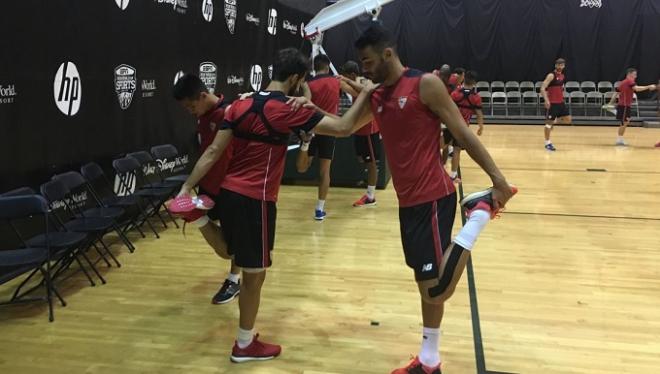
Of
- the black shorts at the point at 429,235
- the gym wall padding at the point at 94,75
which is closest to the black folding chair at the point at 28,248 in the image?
the gym wall padding at the point at 94,75

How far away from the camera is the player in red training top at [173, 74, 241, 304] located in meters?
3.69

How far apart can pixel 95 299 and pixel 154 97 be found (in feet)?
11.4

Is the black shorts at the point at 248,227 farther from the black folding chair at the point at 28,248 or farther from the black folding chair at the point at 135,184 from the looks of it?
the black folding chair at the point at 135,184

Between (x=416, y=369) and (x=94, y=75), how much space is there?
4.58 m

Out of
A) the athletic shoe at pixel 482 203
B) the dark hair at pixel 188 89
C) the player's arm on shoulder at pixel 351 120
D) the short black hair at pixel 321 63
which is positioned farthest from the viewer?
the short black hair at pixel 321 63

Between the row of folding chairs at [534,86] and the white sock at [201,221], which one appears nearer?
the white sock at [201,221]

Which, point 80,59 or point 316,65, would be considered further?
point 316,65

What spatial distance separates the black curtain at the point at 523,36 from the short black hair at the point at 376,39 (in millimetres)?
14958

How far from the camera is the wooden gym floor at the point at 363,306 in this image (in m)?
3.27

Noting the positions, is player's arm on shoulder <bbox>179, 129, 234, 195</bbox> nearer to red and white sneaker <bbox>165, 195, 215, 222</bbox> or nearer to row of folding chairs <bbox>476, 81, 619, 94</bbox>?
red and white sneaker <bbox>165, 195, 215, 222</bbox>

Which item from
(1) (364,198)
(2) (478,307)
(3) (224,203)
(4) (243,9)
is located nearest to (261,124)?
(3) (224,203)

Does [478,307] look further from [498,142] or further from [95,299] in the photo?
[498,142]

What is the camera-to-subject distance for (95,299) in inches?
166

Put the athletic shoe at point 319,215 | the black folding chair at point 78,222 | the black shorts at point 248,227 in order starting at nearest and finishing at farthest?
1. the black shorts at point 248,227
2. the black folding chair at point 78,222
3. the athletic shoe at point 319,215
